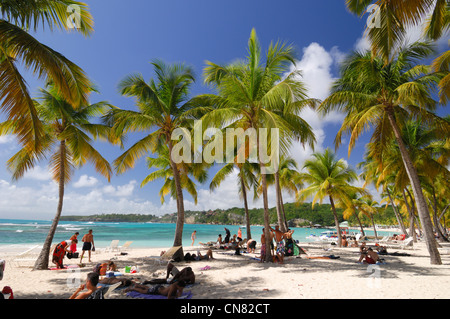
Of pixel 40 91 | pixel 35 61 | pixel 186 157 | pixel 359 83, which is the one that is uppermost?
pixel 359 83

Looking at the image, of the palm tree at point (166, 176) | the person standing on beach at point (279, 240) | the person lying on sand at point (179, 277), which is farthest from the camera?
the palm tree at point (166, 176)

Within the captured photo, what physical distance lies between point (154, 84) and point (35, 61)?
647cm

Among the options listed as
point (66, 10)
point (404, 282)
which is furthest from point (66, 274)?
point (404, 282)

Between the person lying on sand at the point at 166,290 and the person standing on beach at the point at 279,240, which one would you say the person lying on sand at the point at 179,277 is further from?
the person standing on beach at the point at 279,240

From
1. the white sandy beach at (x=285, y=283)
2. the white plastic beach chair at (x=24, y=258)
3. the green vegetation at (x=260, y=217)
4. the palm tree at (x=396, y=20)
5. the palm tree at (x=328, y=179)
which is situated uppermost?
the palm tree at (x=396, y=20)

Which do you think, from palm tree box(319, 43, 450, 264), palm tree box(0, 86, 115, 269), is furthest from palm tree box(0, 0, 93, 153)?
palm tree box(319, 43, 450, 264)

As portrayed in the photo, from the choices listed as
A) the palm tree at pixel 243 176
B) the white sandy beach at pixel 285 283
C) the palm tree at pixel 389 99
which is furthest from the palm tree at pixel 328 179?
the white sandy beach at pixel 285 283

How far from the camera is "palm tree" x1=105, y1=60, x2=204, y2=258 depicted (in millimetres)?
10531

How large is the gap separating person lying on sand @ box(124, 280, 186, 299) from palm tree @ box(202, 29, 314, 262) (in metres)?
5.06

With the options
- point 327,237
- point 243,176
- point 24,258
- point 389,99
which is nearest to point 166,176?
point 243,176

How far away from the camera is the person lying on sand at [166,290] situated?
5254 millimetres

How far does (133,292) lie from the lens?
5641 millimetres

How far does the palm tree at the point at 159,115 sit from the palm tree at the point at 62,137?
2.31 feet
